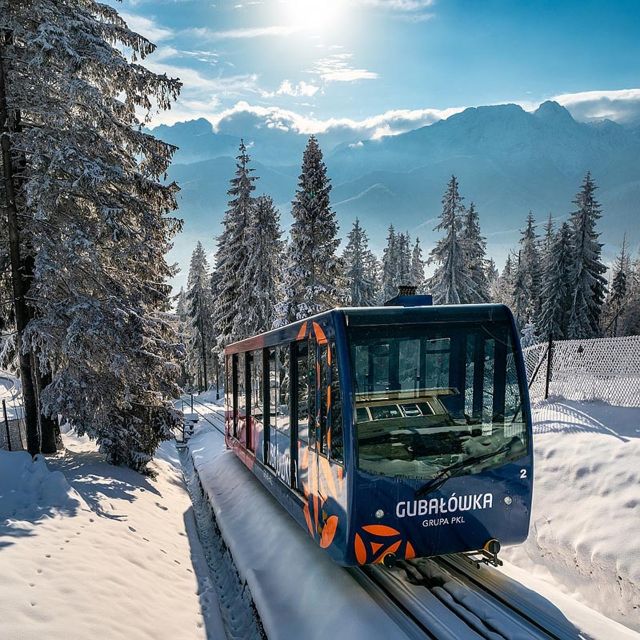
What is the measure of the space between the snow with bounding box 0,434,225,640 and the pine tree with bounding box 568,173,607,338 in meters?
35.0

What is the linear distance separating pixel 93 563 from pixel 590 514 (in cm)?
711

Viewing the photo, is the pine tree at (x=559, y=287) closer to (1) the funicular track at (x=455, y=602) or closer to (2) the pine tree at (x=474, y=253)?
(2) the pine tree at (x=474, y=253)

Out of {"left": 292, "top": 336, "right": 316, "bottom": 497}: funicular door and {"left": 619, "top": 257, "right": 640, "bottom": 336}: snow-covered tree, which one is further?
{"left": 619, "top": 257, "right": 640, "bottom": 336}: snow-covered tree

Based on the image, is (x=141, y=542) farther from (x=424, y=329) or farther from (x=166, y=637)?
(x=424, y=329)

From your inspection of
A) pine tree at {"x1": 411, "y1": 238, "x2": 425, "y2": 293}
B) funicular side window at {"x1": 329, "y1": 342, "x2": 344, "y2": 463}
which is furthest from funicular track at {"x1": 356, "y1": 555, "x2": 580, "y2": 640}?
pine tree at {"x1": 411, "y1": 238, "x2": 425, "y2": 293}

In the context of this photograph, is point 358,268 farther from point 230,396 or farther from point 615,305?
point 230,396

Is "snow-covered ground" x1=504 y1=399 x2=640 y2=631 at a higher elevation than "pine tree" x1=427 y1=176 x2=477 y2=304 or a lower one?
lower

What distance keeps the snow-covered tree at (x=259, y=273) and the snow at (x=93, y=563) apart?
2017cm

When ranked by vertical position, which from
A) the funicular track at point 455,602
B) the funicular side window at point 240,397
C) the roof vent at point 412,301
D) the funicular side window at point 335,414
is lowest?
the funicular track at point 455,602

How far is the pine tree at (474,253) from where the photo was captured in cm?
3672

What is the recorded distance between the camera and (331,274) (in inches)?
1032

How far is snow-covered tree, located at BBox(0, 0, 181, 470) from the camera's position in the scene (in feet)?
33.8

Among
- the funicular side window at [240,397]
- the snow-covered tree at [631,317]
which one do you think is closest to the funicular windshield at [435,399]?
the funicular side window at [240,397]

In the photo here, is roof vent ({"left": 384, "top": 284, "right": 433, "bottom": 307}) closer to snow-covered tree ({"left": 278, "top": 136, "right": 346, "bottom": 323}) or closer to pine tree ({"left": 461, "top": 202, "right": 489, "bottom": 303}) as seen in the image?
snow-covered tree ({"left": 278, "top": 136, "right": 346, "bottom": 323})
